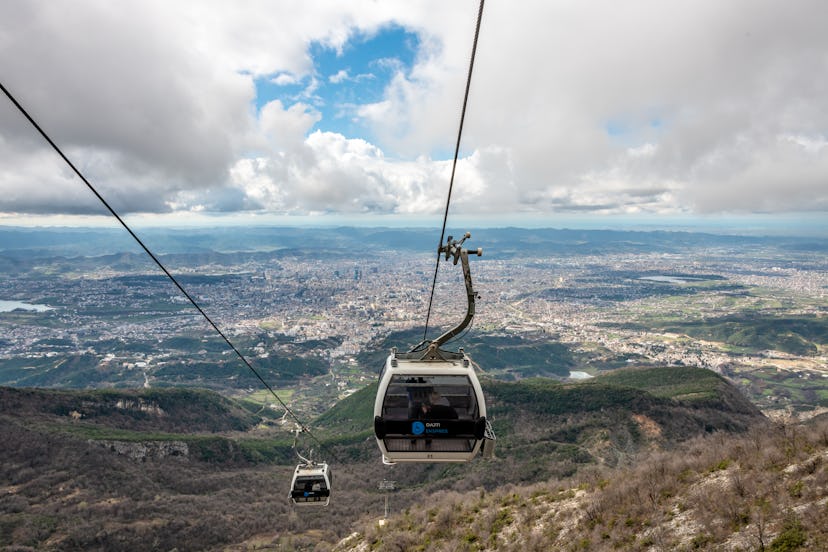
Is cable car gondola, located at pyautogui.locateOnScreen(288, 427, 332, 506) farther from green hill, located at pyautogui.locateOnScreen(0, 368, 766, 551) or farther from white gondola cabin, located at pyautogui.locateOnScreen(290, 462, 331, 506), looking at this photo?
green hill, located at pyautogui.locateOnScreen(0, 368, 766, 551)

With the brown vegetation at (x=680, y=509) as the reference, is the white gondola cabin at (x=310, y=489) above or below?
below

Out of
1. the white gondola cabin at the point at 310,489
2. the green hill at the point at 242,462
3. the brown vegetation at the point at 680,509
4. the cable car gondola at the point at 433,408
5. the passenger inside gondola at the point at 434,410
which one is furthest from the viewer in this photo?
the green hill at the point at 242,462

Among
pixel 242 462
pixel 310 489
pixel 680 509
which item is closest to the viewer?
pixel 680 509

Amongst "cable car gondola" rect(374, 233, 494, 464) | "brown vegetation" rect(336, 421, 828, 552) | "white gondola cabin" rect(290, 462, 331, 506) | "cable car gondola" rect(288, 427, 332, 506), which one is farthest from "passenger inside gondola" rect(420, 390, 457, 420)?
"white gondola cabin" rect(290, 462, 331, 506)

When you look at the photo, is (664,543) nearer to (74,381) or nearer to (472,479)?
(472,479)

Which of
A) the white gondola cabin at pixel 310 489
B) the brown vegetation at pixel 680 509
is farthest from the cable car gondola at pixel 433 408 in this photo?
the white gondola cabin at pixel 310 489

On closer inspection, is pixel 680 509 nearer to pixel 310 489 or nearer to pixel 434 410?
pixel 434 410

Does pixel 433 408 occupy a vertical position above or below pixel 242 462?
above

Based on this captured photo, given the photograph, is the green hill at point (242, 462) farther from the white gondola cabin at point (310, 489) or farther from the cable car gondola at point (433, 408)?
the cable car gondola at point (433, 408)

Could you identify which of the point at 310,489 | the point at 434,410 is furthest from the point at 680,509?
the point at 310,489
